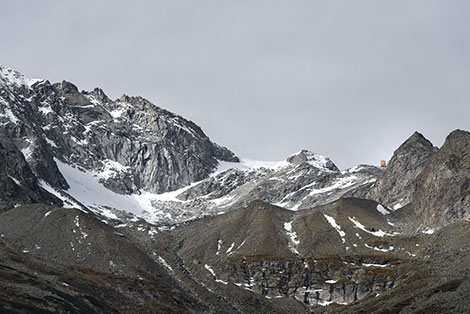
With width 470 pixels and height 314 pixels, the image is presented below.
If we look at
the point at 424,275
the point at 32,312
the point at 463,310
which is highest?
the point at 424,275

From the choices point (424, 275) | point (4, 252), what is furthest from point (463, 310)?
point (4, 252)

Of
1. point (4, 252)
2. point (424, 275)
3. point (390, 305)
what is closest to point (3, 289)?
point (4, 252)

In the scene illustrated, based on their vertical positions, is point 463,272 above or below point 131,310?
above

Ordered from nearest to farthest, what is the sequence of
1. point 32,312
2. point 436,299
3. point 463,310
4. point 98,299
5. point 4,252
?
point 32,312 → point 463,310 → point 436,299 → point 98,299 → point 4,252

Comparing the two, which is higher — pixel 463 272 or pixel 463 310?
pixel 463 272

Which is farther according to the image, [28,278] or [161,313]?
[161,313]

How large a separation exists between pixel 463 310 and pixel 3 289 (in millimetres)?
107233

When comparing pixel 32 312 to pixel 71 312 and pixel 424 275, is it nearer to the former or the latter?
pixel 71 312

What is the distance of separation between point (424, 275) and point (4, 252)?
130836 millimetres

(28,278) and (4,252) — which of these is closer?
(28,278)

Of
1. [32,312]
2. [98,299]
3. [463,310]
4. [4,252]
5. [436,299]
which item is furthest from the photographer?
[4,252]

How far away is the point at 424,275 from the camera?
198 meters

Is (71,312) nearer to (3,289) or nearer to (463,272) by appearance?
(3,289)

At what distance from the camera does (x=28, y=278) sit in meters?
169
